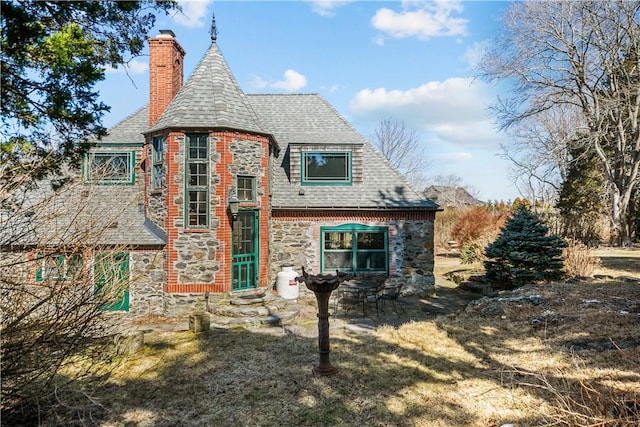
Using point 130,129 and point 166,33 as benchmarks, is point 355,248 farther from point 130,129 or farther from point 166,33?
point 166,33

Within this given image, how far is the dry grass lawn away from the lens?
470 centimetres

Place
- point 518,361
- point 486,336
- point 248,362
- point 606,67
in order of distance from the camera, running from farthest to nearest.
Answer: point 606,67 → point 486,336 → point 248,362 → point 518,361

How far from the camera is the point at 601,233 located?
81.0 ft

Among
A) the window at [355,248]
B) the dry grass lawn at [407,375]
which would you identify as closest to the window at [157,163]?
the dry grass lawn at [407,375]

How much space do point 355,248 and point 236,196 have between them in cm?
461

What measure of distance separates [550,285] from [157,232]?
39.8 ft

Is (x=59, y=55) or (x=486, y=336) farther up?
(x=59, y=55)

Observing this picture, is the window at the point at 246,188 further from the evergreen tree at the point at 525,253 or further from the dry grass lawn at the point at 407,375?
the evergreen tree at the point at 525,253

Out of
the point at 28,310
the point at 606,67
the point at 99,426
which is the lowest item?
the point at 99,426

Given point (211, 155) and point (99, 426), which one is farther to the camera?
point (211, 155)

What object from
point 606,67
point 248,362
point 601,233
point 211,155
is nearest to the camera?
point 248,362

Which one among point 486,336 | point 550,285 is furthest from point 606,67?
point 486,336

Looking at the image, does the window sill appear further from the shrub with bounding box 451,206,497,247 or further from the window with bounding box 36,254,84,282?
the shrub with bounding box 451,206,497,247

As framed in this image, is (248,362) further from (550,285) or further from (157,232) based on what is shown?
(550,285)
